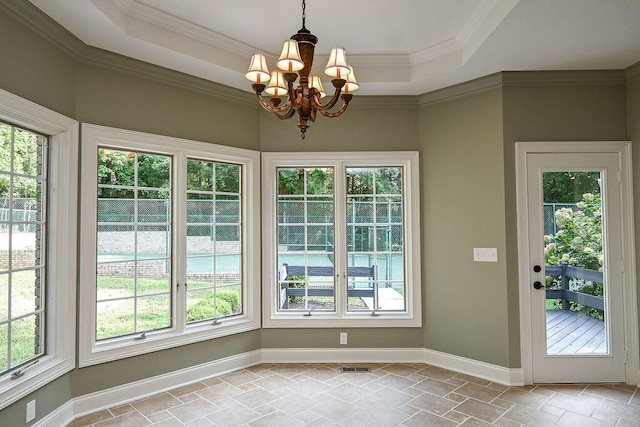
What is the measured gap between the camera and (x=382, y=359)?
4.23 m

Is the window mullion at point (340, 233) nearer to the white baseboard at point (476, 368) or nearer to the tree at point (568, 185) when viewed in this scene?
the white baseboard at point (476, 368)

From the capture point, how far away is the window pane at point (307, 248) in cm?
434

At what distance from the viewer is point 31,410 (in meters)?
2.57

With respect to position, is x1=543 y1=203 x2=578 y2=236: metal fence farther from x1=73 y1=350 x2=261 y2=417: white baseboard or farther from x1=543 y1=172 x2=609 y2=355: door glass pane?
x1=73 y1=350 x2=261 y2=417: white baseboard

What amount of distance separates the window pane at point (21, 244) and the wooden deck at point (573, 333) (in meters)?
4.19

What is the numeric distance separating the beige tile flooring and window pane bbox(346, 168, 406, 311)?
81cm

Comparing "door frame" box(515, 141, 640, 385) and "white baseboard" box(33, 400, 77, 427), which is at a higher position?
"door frame" box(515, 141, 640, 385)

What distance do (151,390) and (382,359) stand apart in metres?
2.27

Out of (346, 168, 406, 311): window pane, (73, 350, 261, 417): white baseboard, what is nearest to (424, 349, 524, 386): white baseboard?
(346, 168, 406, 311): window pane

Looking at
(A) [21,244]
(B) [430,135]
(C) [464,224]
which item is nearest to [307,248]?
(C) [464,224]

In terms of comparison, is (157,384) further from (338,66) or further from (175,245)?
(338,66)

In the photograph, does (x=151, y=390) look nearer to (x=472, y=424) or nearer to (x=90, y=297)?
(x=90, y=297)

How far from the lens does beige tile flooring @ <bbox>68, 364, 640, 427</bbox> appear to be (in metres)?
2.92

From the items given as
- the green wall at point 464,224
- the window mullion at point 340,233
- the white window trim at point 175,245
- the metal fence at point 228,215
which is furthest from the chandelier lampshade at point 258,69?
the green wall at point 464,224
